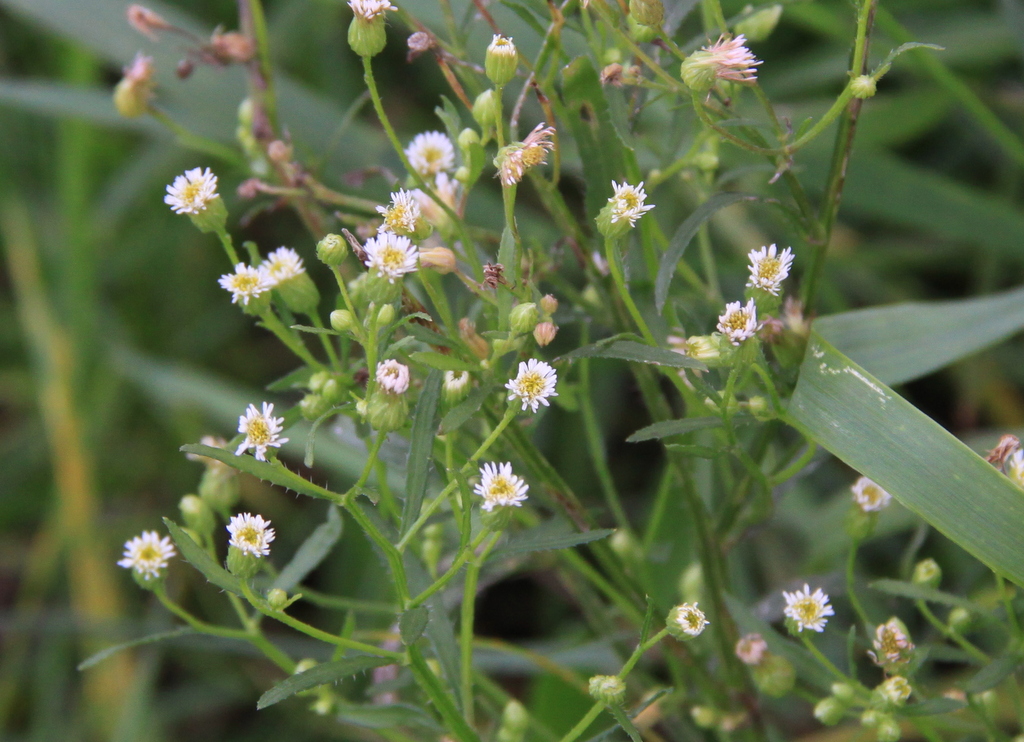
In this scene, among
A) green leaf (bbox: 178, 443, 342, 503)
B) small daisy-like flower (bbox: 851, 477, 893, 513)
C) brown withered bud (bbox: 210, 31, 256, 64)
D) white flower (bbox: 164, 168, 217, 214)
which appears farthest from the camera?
brown withered bud (bbox: 210, 31, 256, 64)

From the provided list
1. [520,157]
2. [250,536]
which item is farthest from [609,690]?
[520,157]

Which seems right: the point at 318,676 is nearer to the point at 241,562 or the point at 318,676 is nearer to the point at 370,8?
the point at 241,562

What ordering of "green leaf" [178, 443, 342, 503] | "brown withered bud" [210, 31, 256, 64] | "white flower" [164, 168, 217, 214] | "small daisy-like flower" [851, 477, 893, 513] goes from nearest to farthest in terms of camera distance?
"green leaf" [178, 443, 342, 503]
"white flower" [164, 168, 217, 214]
"small daisy-like flower" [851, 477, 893, 513]
"brown withered bud" [210, 31, 256, 64]

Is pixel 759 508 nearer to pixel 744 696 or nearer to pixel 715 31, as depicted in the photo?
pixel 744 696

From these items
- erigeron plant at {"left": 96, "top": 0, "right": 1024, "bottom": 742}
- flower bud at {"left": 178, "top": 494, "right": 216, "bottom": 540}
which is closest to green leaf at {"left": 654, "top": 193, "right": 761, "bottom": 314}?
erigeron plant at {"left": 96, "top": 0, "right": 1024, "bottom": 742}

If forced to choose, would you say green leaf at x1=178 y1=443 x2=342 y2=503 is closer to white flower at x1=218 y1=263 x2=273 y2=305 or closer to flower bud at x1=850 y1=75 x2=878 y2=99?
white flower at x1=218 y1=263 x2=273 y2=305

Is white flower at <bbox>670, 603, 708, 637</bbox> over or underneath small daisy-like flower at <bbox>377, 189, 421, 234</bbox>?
underneath

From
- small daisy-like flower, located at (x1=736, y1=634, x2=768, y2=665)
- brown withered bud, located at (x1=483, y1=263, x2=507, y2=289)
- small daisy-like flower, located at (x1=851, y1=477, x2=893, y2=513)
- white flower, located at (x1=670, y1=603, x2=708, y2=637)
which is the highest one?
brown withered bud, located at (x1=483, y1=263, x2=507, y2=289)

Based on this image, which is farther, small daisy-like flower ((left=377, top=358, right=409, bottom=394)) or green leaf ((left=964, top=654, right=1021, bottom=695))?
green leaf ((left=964, top=654, right=1021, bottom=695))
